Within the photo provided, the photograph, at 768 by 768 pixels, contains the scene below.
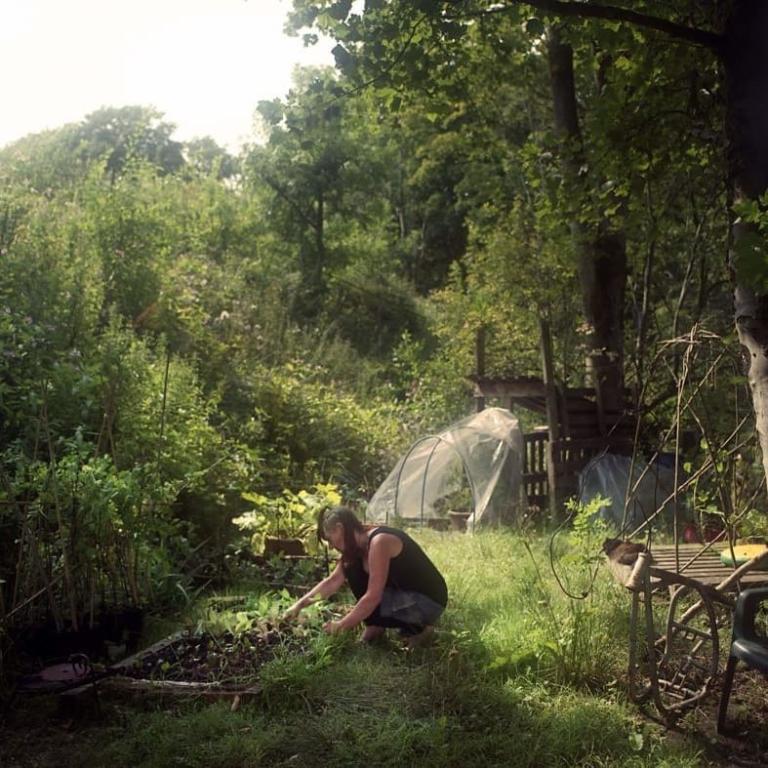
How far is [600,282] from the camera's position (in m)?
9.43

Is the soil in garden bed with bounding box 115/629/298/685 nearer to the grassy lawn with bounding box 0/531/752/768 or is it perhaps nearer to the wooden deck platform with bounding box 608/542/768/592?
the grassy lawn with bounding box 0/531/752/768

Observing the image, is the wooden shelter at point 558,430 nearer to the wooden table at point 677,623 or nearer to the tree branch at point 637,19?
the wooden table at point 677,623

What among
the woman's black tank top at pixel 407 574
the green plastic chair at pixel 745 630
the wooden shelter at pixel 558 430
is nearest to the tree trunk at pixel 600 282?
the wooden shelter at pixel 558 430

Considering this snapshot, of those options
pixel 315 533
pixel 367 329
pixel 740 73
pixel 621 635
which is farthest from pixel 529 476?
pixel 367 329

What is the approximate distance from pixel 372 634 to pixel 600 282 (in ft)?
19.6

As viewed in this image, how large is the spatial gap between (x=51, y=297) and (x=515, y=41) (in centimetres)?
583

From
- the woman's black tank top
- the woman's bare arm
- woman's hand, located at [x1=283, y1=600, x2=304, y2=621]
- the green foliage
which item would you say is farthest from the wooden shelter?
woman's hand, located at [x1=283, y1=600, x2=304, y2=621]

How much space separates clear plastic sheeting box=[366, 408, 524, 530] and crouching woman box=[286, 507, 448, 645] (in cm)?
311

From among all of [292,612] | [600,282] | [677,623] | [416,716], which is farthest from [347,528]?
[600,282]

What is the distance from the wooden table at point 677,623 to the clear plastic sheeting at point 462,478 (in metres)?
2.95

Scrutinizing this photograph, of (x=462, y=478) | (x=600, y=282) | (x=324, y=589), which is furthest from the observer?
(x=600, y=282)

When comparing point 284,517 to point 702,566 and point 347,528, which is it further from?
point 702,566

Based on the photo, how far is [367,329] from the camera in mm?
18312

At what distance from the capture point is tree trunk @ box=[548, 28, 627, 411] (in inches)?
356
